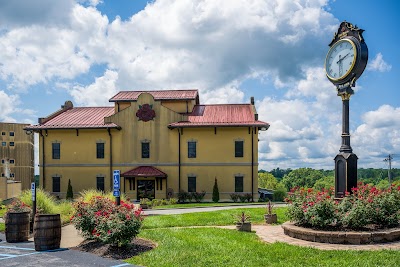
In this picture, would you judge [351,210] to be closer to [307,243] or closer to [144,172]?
[307,243]

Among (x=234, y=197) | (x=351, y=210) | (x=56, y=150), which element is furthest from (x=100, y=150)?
(x=351, y=210)

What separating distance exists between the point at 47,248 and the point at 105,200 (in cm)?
213

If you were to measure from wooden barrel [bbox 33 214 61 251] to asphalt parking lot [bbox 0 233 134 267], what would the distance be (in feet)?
0.70

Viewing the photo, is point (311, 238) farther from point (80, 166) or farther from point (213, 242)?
point (80, 166)

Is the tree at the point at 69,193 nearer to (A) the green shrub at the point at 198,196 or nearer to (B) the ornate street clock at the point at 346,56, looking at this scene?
(A) the green shrub at the point at 198,196

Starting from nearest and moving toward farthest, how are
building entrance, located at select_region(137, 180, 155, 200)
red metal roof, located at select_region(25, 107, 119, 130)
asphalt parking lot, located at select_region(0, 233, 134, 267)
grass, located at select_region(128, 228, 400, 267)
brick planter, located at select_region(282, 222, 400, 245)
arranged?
1. grass, located at select_region(128, 228, 400, 267)
2. asphalt parking lot, located at select_region(0, 233, 134, 267)
3. brick planter, located at select_region(282, 222, 400, 245)
4. building entrance, located at select_region(137, 180, 155, 200)
5. red metal roof, located at select_region(25, 107, 119, 130)

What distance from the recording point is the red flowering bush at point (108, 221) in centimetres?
1034

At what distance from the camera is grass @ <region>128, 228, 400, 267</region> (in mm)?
8422

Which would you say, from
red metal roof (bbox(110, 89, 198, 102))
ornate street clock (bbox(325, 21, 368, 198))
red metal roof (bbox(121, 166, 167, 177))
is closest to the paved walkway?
ornate street clock (bbox(325, 21, 368, 198))

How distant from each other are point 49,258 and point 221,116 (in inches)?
971

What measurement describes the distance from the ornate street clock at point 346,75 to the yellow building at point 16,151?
55.6 metres

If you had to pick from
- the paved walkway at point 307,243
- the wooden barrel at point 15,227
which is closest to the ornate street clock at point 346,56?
the paved walkway at point 307,243

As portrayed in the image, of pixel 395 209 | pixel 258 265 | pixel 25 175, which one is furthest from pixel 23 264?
pixel 25 175

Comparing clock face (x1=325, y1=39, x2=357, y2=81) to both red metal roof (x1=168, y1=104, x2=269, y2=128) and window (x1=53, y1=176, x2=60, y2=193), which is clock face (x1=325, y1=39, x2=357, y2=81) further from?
window (x1=53, y1=176, x2=60, y2=193)
